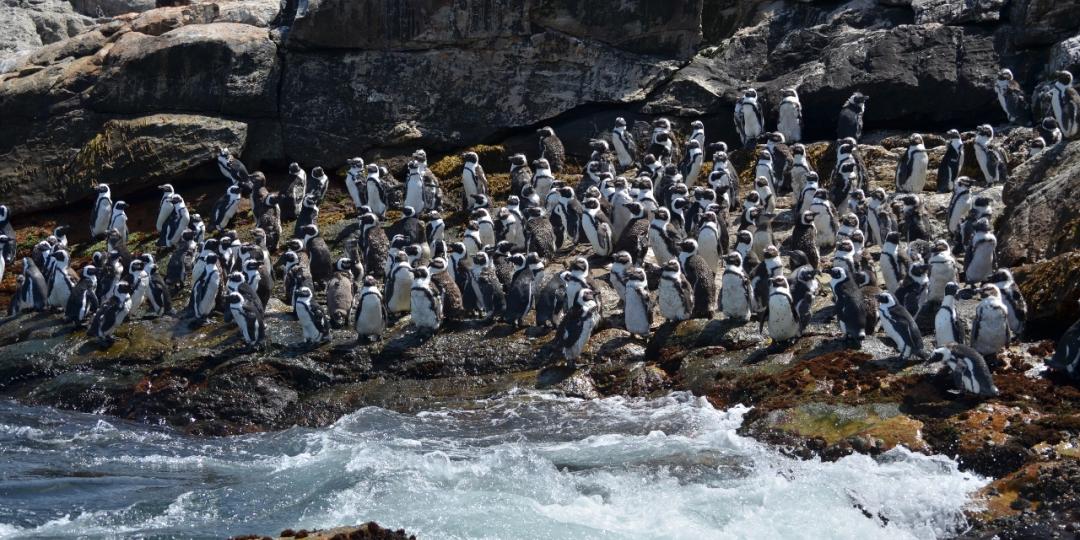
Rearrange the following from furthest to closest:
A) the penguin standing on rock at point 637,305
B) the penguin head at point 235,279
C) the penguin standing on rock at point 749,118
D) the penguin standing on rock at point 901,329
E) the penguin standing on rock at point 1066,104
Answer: the penguin standing on rock at point 749,118 < the penguin standing on rock at point 1066,104 < the penguin head at point 235,279 < the penguin standing on rock at point 637,305 < the penguin standing on rock at point 901,329

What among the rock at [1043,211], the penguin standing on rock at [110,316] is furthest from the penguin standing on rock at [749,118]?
the penguin standing on rock at [110,316]

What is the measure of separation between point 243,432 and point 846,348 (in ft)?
23.6

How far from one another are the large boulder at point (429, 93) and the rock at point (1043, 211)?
779cm

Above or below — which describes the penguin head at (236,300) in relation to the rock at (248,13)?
below

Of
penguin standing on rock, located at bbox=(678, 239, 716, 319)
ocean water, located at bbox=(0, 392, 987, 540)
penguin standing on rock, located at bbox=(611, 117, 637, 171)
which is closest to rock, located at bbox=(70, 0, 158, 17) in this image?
penguin standing on rock, located at bbox=(611, 117, 637, 171)

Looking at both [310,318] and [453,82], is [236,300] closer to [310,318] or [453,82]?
[310,318]

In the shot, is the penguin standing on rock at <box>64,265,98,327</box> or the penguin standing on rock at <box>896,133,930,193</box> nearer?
the penguin standing on rock at <box>64,265,98,327</box>

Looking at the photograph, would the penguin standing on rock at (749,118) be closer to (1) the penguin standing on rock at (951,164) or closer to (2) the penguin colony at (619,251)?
(2) the penguin colony at (619,251)

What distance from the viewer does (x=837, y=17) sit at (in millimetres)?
26094

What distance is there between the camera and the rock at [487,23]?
25516 mm

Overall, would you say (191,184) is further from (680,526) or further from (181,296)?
(680,526)

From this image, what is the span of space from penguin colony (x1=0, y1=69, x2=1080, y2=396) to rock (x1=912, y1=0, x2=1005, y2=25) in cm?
190

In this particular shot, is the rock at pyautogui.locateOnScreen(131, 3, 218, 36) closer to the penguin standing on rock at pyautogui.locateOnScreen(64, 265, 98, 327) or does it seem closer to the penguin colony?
the penguin colony

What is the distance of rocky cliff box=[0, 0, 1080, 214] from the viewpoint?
83.9ft
